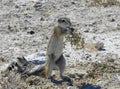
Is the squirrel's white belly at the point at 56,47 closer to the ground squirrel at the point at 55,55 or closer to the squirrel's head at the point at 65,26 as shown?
the ground squirrel at the point at 55,55

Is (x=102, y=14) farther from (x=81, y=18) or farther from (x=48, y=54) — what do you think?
(x=48, y=54)

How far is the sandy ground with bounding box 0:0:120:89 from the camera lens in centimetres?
1035

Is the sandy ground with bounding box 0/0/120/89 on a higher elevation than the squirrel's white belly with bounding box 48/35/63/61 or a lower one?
lower

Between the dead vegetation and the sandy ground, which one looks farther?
the dead vegetation

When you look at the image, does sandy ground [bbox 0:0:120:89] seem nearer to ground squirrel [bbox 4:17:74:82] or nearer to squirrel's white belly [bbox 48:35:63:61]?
ground squirrel [bbox 4:17:74:82]

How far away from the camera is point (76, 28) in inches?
567

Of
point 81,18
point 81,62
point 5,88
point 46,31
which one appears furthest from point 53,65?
point 81,18

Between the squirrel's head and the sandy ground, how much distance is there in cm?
117

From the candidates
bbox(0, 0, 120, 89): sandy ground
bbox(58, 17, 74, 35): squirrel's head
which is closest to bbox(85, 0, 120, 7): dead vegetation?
bbox(0, 0, 120, 89): sandy ground

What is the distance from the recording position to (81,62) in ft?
36.2

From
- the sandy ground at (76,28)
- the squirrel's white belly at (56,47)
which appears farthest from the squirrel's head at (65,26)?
the sandy ground at (76,28)

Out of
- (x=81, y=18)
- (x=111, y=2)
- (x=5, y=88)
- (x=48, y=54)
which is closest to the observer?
(x=5, y=88)

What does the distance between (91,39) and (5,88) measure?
5.48 meters

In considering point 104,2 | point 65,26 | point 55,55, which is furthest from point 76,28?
point 65,26
